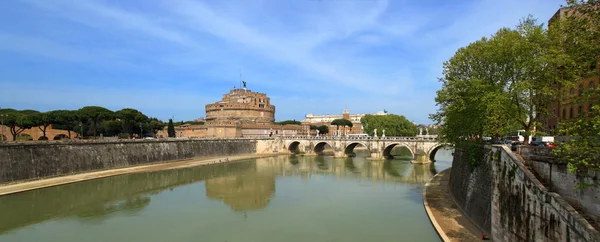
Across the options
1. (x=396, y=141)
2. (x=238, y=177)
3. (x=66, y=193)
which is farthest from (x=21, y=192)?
(x=396, y=141)

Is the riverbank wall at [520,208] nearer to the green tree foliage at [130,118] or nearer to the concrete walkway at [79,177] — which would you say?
the concrete walkway at [79,177]

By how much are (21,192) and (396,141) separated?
3650 cm

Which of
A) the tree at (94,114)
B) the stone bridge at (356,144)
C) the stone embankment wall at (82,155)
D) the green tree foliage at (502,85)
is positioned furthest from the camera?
the tree at (94,114)

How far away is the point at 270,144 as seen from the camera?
57.6 meters

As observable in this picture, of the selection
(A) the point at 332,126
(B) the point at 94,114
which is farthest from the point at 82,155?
(A) the point at 332,126

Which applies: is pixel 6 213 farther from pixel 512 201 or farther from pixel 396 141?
pixel 396 141

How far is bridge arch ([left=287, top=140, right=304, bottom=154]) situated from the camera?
2198 inches

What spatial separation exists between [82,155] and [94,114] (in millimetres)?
14871

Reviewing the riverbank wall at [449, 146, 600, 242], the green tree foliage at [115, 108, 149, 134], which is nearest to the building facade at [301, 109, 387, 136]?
the green tree foliage at [115, 108, 149, 134]

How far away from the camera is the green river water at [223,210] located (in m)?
14.5

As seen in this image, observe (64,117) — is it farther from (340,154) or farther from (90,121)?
(340,154)

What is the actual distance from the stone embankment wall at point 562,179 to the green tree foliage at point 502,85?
4.15 m

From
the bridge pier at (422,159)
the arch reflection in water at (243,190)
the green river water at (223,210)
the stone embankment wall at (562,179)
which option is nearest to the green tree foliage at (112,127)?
the green river water at (223,210)

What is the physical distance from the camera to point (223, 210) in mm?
18844
